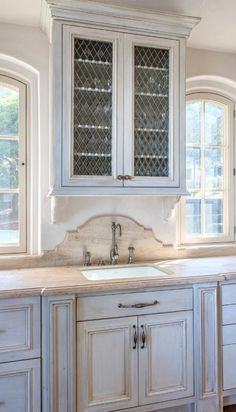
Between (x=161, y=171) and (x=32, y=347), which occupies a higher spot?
(x=161, y=171)

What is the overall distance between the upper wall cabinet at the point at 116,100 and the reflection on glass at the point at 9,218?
503 mm

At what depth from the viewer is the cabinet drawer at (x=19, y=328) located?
162cm

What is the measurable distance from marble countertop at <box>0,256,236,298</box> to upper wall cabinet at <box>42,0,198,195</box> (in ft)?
1.56

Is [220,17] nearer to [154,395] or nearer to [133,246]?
[133,246]

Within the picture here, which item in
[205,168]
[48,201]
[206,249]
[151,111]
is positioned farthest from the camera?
[205,168]

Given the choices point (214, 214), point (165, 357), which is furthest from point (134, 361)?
point (214, 214)

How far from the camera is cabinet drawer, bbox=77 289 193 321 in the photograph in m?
1.72

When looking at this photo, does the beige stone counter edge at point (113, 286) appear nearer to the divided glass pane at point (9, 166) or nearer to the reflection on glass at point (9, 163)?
the divided glass pane at point (9, 166)

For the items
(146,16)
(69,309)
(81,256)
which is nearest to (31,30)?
(146,16)

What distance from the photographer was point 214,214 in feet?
8.79

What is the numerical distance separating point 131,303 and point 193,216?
1067 millimetres

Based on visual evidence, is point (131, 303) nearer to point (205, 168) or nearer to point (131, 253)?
point (131, 253)

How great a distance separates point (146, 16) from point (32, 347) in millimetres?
1922

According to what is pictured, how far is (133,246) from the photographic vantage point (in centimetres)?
233
